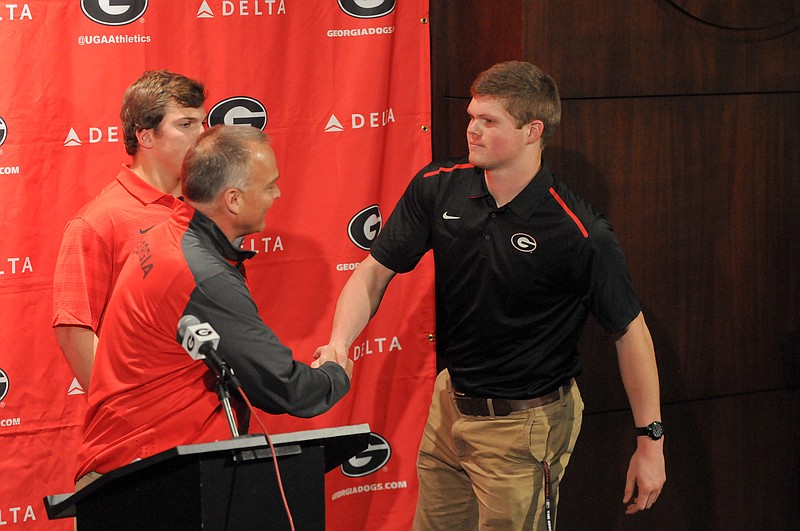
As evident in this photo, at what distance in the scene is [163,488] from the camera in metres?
1.98

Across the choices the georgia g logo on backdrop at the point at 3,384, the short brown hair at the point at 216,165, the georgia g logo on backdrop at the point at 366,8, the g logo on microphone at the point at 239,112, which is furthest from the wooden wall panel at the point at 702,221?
the georgia g logo on backdrop at the point at 3,384

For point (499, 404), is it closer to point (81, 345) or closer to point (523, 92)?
point (523, 92)

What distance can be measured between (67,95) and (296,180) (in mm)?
854

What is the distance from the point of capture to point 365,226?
379cm

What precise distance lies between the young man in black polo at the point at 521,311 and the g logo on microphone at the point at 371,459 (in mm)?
832

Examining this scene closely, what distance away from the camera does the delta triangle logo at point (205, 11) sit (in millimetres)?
3504

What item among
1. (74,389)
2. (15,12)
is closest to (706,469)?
(74,389)

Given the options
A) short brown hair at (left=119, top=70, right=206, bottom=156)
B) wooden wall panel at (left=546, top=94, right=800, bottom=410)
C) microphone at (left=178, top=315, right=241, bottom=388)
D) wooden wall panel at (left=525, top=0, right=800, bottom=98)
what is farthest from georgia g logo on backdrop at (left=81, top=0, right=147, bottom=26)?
microphone at (left=178, top=315, right=241, bottom=388)

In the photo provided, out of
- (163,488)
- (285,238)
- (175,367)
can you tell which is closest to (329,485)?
(285,238)

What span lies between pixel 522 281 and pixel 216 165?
1.04 metres

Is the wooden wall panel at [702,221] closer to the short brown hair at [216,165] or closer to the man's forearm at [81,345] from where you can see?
the short brown hair at [216,165]

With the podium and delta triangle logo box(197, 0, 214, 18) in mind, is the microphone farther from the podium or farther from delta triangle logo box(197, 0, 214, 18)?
delta triangle logo box(197, 0, 214, 18)

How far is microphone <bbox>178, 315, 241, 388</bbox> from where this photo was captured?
6.37 feet

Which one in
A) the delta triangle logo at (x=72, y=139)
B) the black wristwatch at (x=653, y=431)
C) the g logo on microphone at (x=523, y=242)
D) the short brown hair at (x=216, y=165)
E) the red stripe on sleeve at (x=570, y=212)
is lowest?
the black wristwatch at (x=653, y=431)
